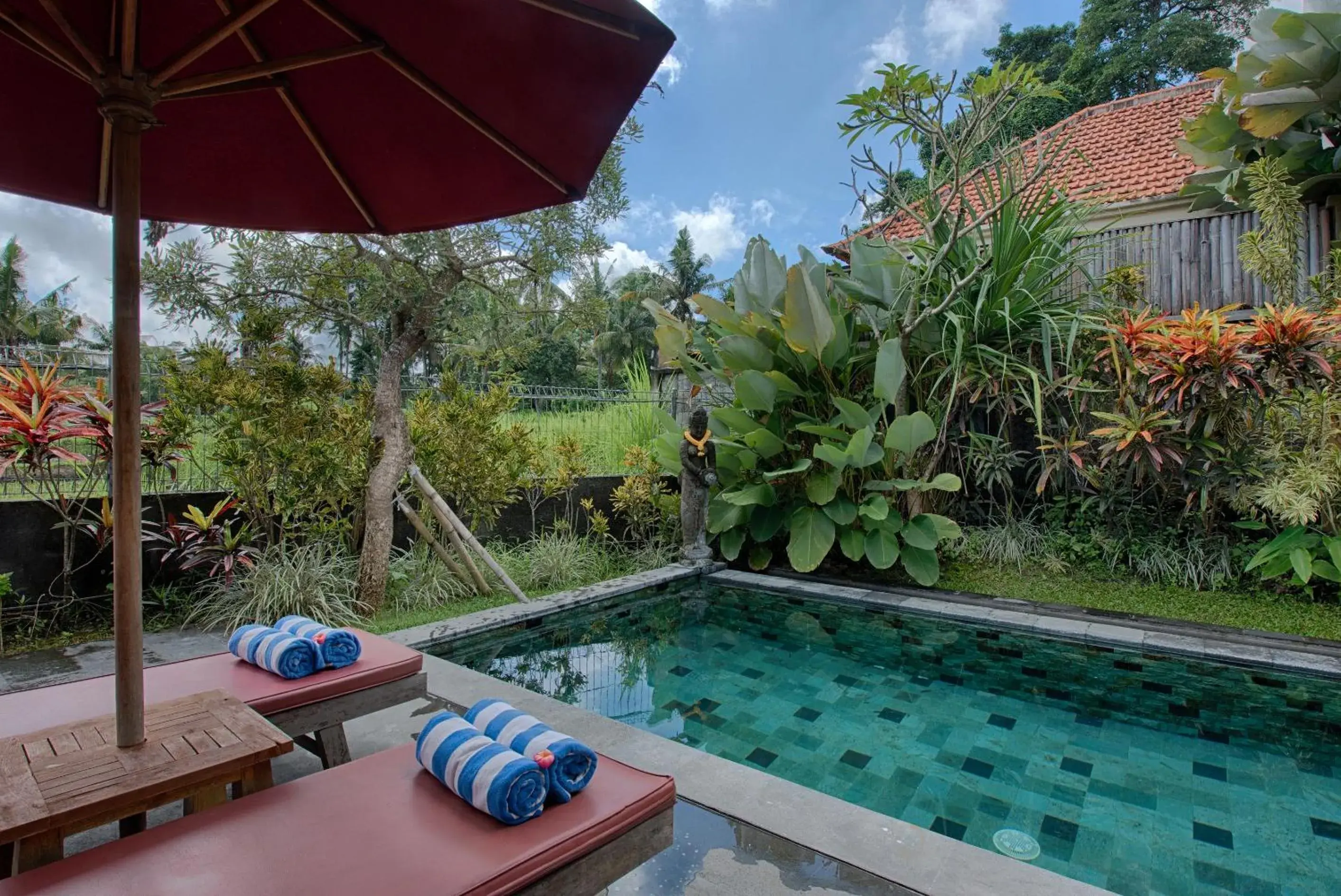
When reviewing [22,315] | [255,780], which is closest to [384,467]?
[255,780]

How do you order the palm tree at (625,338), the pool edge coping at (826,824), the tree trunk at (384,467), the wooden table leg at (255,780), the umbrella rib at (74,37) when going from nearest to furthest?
1. the umbrella rib at (74,37)
2. the wooden table leg at (255,780)
3. the pool edge coping at (826,824)
4. the tree trunk at (384,467)
5. the palm tree at (625,338)

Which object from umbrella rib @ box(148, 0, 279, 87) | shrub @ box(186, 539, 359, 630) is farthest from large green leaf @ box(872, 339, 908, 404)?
umbrella rib @ box(148, 0, 279, 87)

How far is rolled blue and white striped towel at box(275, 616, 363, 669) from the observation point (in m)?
2.30

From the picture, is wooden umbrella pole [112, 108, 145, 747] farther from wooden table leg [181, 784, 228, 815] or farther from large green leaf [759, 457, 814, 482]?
large green leaf [759, 457, 814, 482]

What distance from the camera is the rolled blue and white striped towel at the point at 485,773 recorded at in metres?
1.39

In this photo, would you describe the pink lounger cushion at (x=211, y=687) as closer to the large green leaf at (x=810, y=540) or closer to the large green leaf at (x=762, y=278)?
the large green leaf at (x=810, y=540)

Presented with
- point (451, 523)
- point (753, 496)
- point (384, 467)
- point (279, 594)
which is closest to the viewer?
point (279, 594)

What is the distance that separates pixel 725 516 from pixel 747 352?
1.51m

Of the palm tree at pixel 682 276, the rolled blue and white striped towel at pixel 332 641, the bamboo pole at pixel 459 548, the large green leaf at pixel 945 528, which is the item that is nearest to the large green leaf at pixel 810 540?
the large green leaf at pixel 945 528

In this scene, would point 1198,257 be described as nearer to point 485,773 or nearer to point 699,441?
point 699,441

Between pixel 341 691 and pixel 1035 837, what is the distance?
244cm

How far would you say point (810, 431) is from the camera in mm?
5766

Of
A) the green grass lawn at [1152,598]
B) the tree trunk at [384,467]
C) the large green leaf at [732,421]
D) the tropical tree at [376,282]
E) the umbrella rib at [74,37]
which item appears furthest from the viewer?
the large green leaf at [732,421]

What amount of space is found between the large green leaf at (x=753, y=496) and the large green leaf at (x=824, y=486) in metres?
0.34
